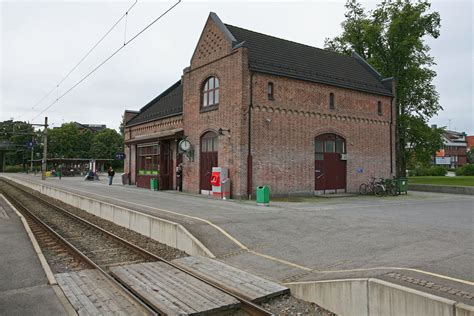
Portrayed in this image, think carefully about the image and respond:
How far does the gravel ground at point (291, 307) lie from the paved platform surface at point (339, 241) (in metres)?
0.65

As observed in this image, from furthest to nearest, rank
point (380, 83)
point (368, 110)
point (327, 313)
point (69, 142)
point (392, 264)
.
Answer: point (69, 142), point (380, 83), point (368, 110), point (392, 264), point (327, 313)

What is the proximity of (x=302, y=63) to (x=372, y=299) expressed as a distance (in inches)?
730

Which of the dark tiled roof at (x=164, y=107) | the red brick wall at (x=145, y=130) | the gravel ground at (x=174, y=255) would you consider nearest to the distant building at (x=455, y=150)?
the dark tiled roof at (x=164, y=107)

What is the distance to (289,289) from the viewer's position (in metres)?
6.07

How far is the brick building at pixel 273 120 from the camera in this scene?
728 inches

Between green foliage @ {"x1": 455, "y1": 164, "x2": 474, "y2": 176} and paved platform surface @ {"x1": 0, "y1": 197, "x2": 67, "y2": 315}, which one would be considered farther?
green foliage @ {"x1": 455, "y1": 164, "x2": 474, "y2": 176}

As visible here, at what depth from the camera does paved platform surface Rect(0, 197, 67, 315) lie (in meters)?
5.50

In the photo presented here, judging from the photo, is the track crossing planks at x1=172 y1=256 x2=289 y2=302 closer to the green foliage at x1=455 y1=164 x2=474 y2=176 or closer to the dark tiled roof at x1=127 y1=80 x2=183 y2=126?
the dark tiled roof at x1=127 y1=80 x2=183 y2=126

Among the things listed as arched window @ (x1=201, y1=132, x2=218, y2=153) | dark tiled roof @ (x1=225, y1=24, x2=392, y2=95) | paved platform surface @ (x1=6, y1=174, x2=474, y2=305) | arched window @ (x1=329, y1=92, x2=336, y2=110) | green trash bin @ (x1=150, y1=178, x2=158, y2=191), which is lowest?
paved platform surface @ (x1=6, y1=174, x2=474, y2=305)

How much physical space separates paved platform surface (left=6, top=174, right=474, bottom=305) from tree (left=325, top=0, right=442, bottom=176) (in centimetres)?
1934

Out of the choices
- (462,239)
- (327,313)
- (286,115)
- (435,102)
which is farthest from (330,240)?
(435,102)

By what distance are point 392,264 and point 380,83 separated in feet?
71.9

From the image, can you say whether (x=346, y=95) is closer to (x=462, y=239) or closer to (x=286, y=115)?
(x=286, y=115)

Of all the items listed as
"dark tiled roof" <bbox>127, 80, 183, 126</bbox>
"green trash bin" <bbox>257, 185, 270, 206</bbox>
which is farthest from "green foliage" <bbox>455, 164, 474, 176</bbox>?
"green trash bin" <bbox>257, 185, 270, 206</bbox>
